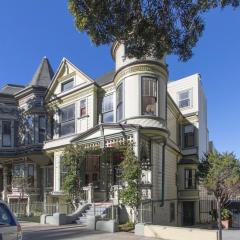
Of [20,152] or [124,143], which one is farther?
[20,152]

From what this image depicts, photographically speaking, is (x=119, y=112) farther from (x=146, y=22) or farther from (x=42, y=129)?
(x=146, y=22)

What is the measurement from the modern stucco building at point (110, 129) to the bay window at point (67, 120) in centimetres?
7

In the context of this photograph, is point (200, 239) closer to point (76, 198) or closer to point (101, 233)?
point (101, 233)

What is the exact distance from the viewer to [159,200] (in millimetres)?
26016

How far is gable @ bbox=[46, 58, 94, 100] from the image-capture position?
3110cm

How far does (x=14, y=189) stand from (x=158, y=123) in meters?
15.2

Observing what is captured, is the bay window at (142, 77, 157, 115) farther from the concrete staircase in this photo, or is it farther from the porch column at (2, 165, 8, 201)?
the porch column at (2, 165, 8, 201)

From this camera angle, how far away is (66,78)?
32594mm

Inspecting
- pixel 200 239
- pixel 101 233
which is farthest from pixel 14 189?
pixel 200 239

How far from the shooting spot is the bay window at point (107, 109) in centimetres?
2894

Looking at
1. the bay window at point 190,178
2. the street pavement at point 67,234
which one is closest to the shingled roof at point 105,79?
the bay window at point 190,178

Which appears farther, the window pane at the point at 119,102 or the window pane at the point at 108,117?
the window pane at the point at 108,117

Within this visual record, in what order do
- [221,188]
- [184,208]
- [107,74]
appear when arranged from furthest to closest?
[184,208] < [107,74] < [221,188]

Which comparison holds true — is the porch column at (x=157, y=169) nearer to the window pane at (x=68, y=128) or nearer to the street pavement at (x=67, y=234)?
the street pavement at (x=67, y=234)
